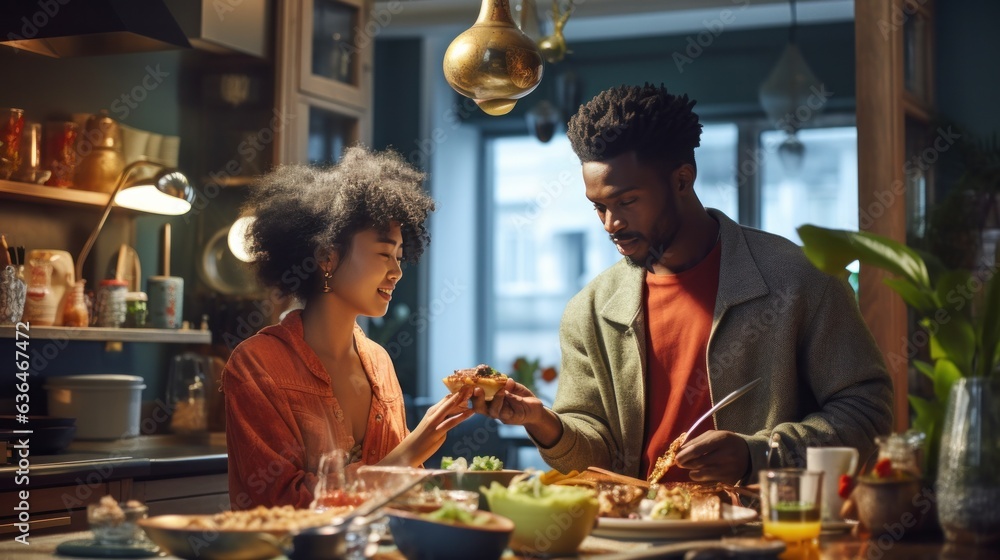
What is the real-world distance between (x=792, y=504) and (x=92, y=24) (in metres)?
2.74

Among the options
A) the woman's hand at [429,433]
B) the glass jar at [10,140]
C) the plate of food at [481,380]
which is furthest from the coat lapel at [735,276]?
the glass jar at [10,140]

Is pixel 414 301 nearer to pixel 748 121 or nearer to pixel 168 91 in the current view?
pixel 748 121

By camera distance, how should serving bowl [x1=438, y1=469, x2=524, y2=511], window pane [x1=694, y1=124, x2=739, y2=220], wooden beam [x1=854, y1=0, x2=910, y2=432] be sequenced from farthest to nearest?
window pane [x1=694, y1=124, x2=739, y2=220] < wooden beam [x1=854, y1=0, x2=910, y2=432] < serving bowl [x1=438, y1=469, x2=524, y2=511]

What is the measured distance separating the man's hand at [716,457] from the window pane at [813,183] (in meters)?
5.36

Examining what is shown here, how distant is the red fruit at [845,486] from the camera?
1.79 m

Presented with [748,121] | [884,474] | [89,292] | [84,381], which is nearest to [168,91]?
[89,292]

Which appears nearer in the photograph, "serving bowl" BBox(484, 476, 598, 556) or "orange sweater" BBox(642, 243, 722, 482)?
"serving bowl" BBox(484, 476, 598, 556)

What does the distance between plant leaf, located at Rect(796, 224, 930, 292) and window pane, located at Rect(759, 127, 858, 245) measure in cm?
565

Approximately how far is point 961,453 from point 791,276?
2.73 ft

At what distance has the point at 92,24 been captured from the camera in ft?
11.2

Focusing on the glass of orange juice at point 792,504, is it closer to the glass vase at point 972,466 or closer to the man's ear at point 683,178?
the glass vase at point 972,466

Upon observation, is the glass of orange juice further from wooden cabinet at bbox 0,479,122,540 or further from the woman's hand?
wooden cabinet at bbox 0,479,122,540

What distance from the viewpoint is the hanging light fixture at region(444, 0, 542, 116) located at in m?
2.05

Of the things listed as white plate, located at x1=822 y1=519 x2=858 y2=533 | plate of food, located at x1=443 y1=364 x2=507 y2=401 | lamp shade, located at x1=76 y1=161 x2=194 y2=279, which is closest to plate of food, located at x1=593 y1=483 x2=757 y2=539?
white plate, located at x1=822 y1=519 x2=858 y2=533
